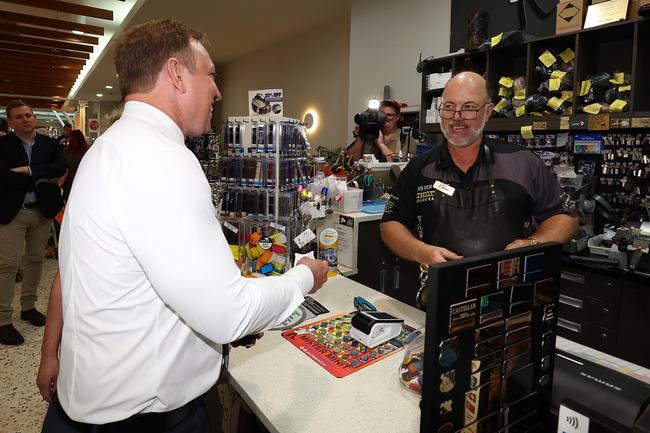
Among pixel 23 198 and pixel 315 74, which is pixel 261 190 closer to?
pixel 23 198

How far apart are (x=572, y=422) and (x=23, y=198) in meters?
3.75

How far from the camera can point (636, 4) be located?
8.67 ft

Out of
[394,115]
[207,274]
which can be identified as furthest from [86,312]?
[394,115]

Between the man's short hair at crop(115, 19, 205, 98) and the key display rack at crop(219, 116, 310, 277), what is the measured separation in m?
1.12

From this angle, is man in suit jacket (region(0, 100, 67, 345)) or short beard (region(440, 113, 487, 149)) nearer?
short beard (region(440, 113, 487, 149))

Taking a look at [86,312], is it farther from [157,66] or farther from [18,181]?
[18,181]

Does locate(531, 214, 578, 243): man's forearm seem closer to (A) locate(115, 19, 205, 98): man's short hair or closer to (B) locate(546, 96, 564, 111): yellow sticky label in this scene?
(B) locate(546, 96, 564, 111): yellow sticky label

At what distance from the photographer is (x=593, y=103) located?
288cm

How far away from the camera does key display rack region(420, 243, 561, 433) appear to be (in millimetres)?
665

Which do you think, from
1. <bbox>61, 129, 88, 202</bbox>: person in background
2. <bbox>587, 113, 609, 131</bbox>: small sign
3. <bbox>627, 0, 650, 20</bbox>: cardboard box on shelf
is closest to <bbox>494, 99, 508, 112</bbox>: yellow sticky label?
<bbox>587, 113, 609, 131</bbox>: small sign

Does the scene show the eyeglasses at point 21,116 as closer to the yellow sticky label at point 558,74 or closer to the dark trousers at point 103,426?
the dark trousers at point 103,426

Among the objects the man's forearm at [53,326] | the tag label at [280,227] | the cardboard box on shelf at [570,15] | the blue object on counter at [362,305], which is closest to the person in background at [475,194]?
the blue object on counter at [362,305]

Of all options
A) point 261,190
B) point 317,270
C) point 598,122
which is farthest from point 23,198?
point 598,122

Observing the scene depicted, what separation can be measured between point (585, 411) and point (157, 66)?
1.05m
